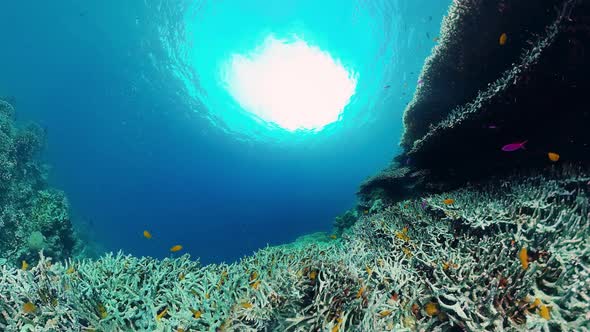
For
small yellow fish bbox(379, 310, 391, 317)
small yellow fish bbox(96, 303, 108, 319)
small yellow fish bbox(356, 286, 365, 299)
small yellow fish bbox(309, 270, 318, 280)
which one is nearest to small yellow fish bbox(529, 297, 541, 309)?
small yellow fish bbox(379, 310, 391, 317)

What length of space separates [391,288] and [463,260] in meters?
0.79

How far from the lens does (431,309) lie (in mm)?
2365

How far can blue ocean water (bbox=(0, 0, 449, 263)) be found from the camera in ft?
62.0

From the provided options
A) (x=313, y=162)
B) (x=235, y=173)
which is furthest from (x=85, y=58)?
(x=313, y=162)

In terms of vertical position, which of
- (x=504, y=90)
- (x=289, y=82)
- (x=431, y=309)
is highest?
(x=289, y=82)

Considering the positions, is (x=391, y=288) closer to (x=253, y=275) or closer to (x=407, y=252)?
(x=407, y=252)

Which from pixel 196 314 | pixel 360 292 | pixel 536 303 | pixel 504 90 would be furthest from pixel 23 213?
pixel 504 90

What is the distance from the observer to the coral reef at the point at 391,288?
6.93 feet

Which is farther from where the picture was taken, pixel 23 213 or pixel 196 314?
pixel 23 213

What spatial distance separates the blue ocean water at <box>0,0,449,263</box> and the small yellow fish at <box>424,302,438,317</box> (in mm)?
19064

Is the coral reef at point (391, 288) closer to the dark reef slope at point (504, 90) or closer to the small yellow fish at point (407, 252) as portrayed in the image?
the small yellow fish at point (407, 252)

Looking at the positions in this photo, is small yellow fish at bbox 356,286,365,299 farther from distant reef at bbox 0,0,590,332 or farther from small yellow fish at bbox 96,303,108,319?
small yellow fish at bbox 96,303,108,319

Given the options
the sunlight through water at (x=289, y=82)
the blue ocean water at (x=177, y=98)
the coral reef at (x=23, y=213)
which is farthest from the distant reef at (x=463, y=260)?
the sunlight through water at (x=289, y=82)

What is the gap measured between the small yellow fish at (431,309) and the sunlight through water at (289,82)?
2217cm
